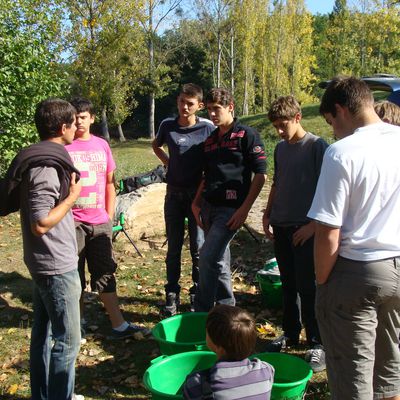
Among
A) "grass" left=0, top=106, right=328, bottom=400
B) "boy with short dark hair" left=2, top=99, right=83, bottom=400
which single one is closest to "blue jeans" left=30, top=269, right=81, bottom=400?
"boy with short dark hair" left=2, top=99, right=83, bottom=400

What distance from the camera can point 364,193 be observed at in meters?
2.18

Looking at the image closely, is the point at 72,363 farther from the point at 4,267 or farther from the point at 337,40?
the point at 337,40

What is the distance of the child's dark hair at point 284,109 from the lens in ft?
11.8

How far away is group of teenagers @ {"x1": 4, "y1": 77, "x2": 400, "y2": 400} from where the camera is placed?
2.22m

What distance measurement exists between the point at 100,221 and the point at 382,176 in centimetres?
256

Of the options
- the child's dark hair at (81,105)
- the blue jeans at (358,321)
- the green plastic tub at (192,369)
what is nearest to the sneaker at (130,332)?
the green plastic tub at (192,369)

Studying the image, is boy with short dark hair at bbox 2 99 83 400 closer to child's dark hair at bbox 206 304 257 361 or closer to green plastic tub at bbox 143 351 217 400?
green plastic tub at bbox 143 351 217 400

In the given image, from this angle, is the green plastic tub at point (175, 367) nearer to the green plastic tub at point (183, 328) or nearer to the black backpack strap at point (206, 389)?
the green plastic tub at point (183, 328)

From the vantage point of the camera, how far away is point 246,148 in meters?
3.93

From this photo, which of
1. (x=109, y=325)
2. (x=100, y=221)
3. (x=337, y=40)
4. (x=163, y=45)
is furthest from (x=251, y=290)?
(x=337, y=40)

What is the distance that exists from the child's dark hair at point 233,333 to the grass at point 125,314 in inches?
50.5

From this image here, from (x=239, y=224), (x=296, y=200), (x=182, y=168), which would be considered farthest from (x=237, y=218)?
(x=182, y=168)

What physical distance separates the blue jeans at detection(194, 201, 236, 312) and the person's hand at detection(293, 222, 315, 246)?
0.56 m

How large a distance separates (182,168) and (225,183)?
692mm
